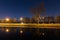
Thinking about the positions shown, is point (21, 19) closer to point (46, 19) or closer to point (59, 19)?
point (46, 19)

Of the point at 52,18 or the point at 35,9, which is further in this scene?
the point at 52,18

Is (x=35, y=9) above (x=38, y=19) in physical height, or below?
above

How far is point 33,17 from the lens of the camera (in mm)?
55125

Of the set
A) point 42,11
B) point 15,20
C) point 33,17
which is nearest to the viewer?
point 42,11

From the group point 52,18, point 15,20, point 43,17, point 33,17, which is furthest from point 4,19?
point 52,18

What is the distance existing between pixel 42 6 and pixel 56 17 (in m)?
10.9

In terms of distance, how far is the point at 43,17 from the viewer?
5281cm

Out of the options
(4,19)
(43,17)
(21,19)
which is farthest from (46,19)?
(4,19)

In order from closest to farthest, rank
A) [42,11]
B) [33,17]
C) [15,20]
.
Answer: [42,11] < [33,17] < [15,20]

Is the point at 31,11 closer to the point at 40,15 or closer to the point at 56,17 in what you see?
the point at 40,15

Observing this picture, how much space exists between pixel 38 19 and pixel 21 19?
8.52 meters

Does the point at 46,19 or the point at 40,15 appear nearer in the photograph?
the point at 40,15

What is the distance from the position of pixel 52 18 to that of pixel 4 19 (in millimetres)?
20108

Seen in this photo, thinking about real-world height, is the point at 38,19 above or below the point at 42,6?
below
